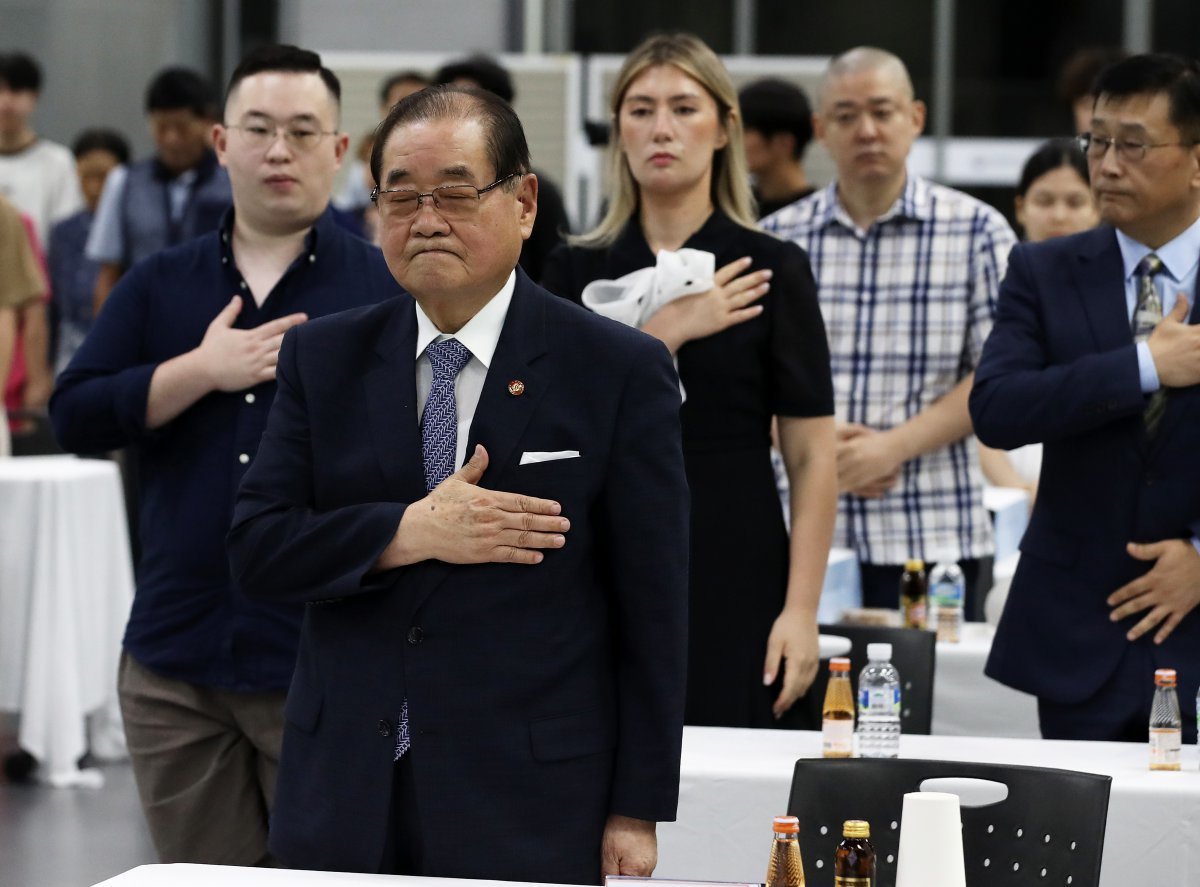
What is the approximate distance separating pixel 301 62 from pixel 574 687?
1535mm

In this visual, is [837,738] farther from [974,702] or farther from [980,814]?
[974,702]

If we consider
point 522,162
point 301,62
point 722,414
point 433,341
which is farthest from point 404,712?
point 301,62

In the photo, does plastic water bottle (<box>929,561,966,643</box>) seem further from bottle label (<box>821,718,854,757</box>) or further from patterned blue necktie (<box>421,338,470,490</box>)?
patterned blue necktie (<box>421,338,470,490</box>)

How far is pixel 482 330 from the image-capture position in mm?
2438

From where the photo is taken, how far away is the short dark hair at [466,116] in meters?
2.37

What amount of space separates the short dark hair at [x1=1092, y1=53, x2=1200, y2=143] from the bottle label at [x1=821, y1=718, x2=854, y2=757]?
1.20 meters

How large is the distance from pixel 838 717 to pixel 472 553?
1106 mm

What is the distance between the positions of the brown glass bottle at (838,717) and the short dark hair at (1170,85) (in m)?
1.12

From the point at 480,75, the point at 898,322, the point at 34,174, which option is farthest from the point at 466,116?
the point at 34,174

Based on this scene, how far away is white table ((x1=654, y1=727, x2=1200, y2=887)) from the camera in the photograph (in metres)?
2.95

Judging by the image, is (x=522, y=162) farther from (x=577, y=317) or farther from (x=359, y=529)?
(x=359, y=529)

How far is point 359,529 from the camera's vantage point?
233 cm

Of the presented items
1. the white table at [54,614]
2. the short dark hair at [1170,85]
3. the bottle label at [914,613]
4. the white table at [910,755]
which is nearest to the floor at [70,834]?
the white table at [54,614]

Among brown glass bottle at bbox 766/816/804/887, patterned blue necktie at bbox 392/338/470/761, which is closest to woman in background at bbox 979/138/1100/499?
patterned blue necktie at bbox 392/338/470/761
